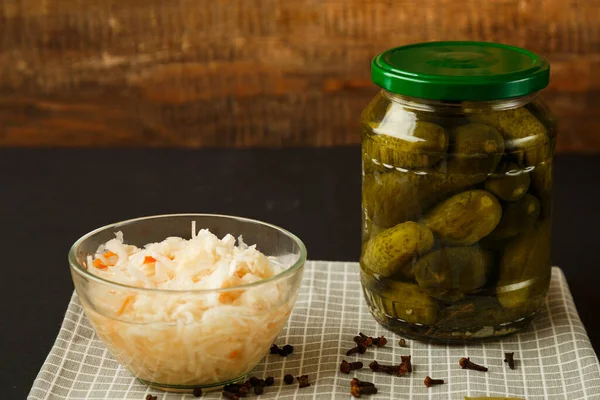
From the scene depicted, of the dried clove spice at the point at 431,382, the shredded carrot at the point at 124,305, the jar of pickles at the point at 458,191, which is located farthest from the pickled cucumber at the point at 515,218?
the shredded carrot at the point at 124,305

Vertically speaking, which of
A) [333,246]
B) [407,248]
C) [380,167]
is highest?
[380,167]

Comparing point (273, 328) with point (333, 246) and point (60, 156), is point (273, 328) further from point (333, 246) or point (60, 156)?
point (60, 156)

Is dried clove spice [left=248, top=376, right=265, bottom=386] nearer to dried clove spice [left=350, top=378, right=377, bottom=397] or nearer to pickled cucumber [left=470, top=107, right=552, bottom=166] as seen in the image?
dried clove spice [left=350, top=378, right=377, bottom=397]

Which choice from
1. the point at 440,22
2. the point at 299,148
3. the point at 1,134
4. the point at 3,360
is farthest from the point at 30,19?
the point at 3,360

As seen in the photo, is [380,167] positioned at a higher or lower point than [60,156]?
Answer: higher

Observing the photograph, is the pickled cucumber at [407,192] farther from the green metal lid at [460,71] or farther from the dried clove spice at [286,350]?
the dried clove spice at [286,350]

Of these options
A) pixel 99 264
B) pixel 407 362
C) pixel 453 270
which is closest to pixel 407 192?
pixel 453 270

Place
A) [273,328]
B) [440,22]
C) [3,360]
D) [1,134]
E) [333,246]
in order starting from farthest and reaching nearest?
1. [1,134]
2. [440,22]
3. [333,246]
4. [3,360]
5. [273,328]
